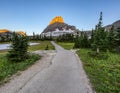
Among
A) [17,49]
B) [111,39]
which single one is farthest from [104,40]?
[17,49]

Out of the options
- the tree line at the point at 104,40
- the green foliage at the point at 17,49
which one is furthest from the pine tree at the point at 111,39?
the green foliage at the point at 17,49

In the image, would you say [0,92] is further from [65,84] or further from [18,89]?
[65,84]

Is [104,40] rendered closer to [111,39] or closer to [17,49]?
[111,39]

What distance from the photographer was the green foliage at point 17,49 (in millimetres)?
19953

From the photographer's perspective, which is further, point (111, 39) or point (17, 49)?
point (111, 39)

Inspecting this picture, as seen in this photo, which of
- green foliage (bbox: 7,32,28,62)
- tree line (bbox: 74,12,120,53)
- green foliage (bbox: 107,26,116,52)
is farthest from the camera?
green foliage (bbox: 107,26,116,52)

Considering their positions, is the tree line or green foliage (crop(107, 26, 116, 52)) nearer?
the tree line

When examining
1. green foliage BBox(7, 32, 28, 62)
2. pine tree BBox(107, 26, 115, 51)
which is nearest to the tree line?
pine tree BBox(107, 26, 115, 51)

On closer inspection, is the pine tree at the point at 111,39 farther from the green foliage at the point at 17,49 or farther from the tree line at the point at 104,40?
the green foliage at the point at 17,49

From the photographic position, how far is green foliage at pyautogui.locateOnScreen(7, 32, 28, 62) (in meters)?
20.0

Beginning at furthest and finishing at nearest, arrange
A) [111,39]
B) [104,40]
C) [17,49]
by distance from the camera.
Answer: [111,39] → [104,40] → [17,49]

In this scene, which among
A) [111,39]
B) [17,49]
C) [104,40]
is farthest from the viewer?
[111,39]

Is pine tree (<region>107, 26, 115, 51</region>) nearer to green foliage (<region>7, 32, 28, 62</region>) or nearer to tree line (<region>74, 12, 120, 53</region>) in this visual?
tree line (<region>74, 12, 120, 53</region>)

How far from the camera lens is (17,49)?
2031cm
